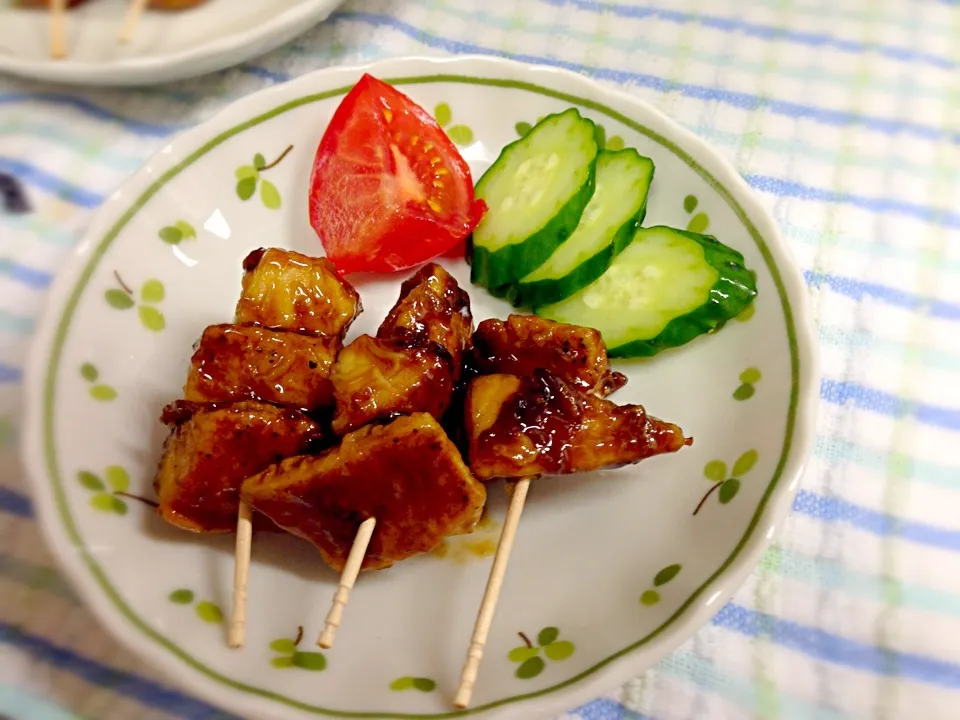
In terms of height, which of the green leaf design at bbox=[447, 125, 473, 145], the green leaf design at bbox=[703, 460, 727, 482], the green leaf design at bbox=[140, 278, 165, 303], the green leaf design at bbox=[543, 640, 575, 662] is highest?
the green leaf design at bbox=[447, 125, 473, 145]

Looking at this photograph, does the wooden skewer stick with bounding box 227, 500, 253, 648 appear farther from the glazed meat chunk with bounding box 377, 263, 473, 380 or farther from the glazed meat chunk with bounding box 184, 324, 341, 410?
the glazed meat chunk with bounding box 377, 263, 473, 380

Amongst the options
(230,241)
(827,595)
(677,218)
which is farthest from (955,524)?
(230,241)

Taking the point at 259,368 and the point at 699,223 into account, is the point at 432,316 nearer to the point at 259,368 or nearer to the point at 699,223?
the point at 259,368

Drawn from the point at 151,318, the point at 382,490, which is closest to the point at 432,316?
the point at 382,490

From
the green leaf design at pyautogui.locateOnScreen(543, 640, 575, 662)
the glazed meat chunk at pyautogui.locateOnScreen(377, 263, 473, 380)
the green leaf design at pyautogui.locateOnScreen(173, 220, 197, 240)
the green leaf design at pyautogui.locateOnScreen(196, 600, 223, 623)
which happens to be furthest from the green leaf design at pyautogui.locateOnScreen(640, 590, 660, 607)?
the green leaf design at pyautogui.locateOnScreen(173, 220, 197, 240)

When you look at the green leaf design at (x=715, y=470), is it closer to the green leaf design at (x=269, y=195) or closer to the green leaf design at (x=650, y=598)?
the green leaf design at (x=650, y=598)

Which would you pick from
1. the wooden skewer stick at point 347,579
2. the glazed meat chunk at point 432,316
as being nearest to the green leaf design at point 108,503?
the wooden skewer stick at point 347,579
